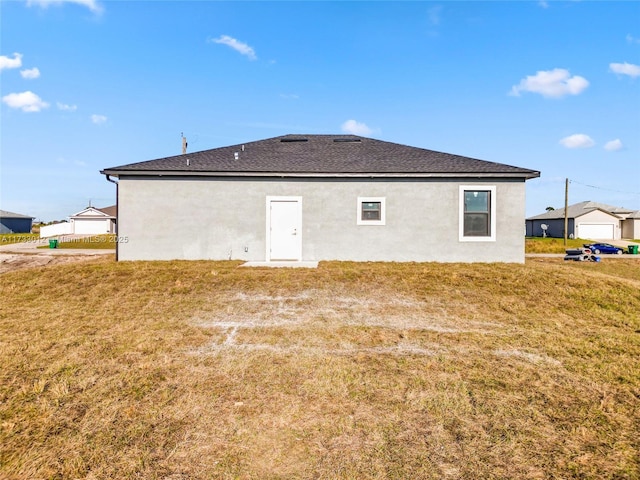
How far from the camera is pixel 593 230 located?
42656 millimetres

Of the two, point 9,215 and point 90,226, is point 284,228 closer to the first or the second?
point 90,226

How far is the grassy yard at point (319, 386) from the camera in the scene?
267 cm

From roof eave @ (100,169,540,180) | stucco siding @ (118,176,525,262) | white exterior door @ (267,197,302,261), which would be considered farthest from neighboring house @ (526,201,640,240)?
white exterior door @ (267,197,302,261)

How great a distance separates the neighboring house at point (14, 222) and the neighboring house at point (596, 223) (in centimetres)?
8265

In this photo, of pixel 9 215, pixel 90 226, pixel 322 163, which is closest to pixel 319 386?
pixel 322 163

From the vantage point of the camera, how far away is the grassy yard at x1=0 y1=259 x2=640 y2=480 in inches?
105

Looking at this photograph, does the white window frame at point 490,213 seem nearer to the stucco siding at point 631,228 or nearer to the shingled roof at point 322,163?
the shingled roof at point 322,163

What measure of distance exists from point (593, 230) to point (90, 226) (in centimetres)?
7059

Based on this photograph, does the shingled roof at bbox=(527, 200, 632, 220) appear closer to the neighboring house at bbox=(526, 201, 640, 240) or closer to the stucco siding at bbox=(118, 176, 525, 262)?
the neighboring house at bbox=(526, 201, 640, 240)

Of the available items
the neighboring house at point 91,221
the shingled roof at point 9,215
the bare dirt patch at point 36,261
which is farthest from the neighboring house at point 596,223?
the shingled roof at point 9,215

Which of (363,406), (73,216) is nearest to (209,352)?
(363,406)

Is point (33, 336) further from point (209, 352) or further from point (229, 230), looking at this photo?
point (229, 230)

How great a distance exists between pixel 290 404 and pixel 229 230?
33.4 ft

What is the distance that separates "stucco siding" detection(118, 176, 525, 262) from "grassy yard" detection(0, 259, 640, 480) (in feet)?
16.2
